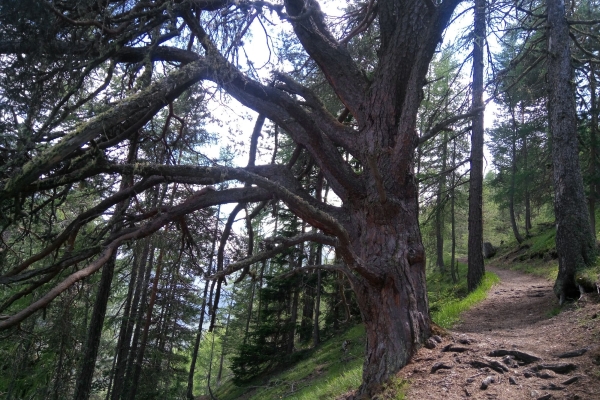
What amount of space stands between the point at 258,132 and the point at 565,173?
5.62 meters

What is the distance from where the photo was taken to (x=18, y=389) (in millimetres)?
11406

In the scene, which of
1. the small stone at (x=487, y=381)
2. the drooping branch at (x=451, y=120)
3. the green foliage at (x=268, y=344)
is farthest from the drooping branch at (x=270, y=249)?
the green foliage at (x=268, y=344)

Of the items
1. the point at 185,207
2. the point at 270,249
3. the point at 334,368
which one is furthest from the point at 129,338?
the point at 270,249

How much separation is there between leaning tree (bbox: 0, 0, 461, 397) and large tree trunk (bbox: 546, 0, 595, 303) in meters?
3.87

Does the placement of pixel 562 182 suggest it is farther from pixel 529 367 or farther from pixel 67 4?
pixel 67 4

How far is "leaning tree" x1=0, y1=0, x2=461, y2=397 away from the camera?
379cm

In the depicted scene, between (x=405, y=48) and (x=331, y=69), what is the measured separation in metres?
0.94

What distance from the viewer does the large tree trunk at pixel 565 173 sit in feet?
21.9

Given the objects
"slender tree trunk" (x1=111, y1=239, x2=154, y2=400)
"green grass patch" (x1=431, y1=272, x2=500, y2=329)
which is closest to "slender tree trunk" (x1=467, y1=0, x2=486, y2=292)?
"green grass patch" (x1=431, y1=272, x2=500, y2=329)

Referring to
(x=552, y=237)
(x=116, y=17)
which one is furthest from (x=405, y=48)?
(x=552, y=237)

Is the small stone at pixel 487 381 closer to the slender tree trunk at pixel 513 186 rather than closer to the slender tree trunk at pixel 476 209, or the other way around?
the slender tree trunk at pixel 476 209

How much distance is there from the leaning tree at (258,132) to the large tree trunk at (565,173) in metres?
Result: 3.87

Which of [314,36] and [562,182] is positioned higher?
[314,36]

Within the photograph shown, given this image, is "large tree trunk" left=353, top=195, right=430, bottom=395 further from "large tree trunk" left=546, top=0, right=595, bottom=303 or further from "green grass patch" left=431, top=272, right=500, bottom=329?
"large tree trunk" left=546, top=0, right=595, bottom=303
